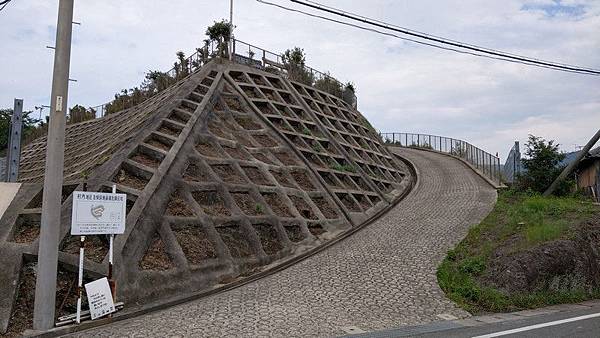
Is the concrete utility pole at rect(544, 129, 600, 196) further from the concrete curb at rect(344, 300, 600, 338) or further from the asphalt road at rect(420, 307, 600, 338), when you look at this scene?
the asphalt road at rect(420, 307, 600, 338)

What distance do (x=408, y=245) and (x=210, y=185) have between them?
5.83m

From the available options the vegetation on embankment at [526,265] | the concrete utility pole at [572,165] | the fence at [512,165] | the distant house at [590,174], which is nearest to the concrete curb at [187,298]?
the vegetation on embankment at [526,265]

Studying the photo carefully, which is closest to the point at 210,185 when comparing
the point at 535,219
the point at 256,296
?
the point at 256,296

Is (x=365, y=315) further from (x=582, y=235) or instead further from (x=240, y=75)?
(x=240, y=75)

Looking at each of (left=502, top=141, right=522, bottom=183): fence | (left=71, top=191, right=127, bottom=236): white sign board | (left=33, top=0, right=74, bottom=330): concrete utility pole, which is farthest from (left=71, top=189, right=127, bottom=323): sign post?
(left=502, top=141, right=522, bottom=183): fence

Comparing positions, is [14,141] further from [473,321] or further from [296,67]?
[296,67]

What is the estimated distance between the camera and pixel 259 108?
17.9 m

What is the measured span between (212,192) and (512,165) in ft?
58.6

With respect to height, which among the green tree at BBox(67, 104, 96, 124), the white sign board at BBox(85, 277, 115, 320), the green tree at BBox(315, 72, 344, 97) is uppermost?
the green tree at BBox(315, 72, 344, 97)

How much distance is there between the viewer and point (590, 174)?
24.5m

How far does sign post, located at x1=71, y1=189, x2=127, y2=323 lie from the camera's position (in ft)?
23.0

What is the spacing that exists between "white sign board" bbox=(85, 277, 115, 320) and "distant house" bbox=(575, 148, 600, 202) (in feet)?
73.6

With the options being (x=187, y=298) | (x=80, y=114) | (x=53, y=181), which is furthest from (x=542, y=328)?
(x=80, y=114)

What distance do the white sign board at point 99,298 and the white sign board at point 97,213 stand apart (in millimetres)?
849
